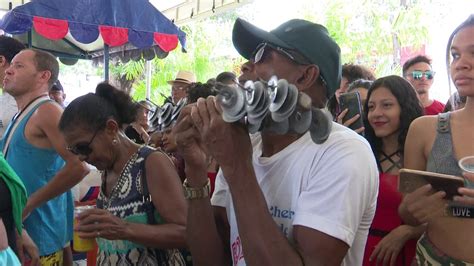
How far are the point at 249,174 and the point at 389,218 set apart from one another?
4.53 feet

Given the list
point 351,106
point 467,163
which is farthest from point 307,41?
point 351,106

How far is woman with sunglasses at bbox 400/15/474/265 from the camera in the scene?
1.68 meters

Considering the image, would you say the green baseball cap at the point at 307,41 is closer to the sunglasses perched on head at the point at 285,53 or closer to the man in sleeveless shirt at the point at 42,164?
→ the sunglasses perched on head at the point at 285,53

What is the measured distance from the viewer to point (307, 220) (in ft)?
3.94

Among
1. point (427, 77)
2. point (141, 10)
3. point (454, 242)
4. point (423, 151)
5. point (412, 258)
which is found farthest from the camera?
point (141, 10)

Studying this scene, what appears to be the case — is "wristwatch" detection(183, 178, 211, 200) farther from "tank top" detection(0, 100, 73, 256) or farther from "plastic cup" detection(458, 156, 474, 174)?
"tank top" detection(0, 100, 73, 256)

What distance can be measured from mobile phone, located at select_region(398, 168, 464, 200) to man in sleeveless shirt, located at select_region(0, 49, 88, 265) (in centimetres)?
196

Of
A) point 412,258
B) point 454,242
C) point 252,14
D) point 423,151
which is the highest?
point 252,14

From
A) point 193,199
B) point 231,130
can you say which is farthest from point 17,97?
point 231,130

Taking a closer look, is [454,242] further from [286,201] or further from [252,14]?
[252,14]

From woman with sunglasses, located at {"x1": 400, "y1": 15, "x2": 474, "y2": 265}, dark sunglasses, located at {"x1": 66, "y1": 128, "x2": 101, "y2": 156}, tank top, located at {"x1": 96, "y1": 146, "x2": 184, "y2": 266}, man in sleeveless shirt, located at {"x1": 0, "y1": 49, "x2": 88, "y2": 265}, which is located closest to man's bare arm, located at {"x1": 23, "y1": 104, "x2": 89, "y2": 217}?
man in sleeveless shirt, located at {"x1": 0, "y1": 49, "x2": 88, "y2": 265}

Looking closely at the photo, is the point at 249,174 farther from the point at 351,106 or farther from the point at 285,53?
the point at 351,106

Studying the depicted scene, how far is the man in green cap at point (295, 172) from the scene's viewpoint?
119cm

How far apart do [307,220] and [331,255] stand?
0.34 ft
